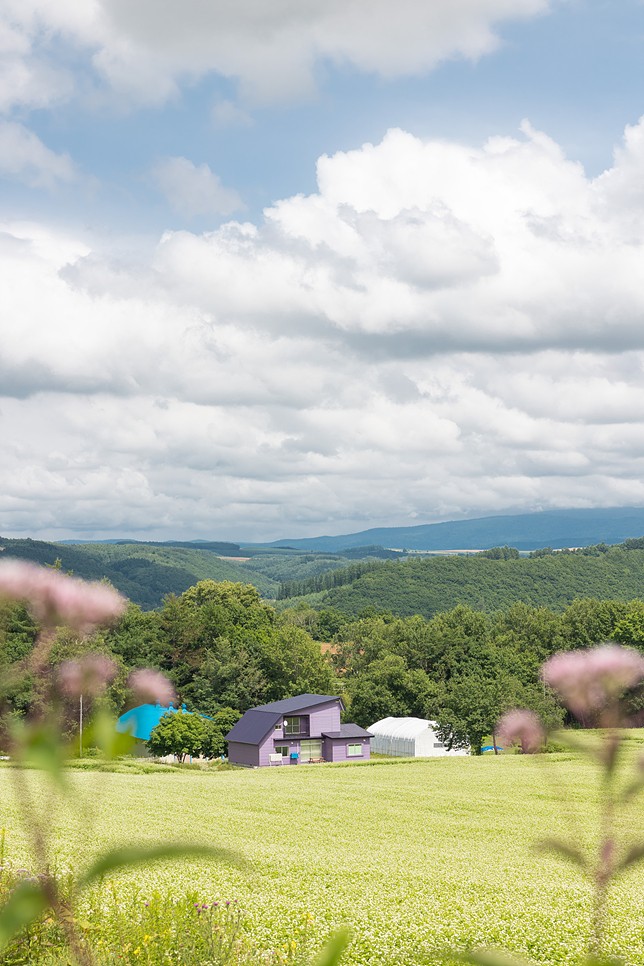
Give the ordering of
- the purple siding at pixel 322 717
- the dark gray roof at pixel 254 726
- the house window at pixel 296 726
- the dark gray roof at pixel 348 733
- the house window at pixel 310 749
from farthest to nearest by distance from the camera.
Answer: the dark gray roof at pixel 348 733, the purple siding at pixel 322 717, the house window at pixel 310 749, the house window at pixel 296 726, the dark gray roof at pixel 254 726

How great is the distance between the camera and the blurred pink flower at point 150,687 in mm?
2402

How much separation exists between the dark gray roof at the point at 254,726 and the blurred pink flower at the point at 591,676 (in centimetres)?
5997

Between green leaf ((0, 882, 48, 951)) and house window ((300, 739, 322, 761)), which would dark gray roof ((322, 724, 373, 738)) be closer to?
house window ((300, 739, 322, 761))

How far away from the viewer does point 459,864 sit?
17.2 m

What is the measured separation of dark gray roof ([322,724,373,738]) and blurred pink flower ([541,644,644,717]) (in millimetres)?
63689

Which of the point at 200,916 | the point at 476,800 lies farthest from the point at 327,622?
the point at 200,916

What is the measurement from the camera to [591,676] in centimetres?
256

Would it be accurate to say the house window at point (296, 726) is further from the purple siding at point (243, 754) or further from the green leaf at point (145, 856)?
the green leaf at point (145, 856)

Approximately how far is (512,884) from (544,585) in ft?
565

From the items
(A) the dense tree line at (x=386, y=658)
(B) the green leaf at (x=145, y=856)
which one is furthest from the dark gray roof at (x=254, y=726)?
(B) the green leaf at (x=145, y=856)

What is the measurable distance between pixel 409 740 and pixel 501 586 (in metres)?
125

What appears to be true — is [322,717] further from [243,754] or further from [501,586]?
[501,586]

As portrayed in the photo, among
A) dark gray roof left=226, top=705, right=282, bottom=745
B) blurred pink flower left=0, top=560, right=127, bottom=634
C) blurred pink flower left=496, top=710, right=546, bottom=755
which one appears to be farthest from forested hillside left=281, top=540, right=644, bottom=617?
blurred pink flower left=0, top=560, right=127, bottom=634

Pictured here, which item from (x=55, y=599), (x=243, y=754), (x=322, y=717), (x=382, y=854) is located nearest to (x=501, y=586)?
(x=322, y=717)
